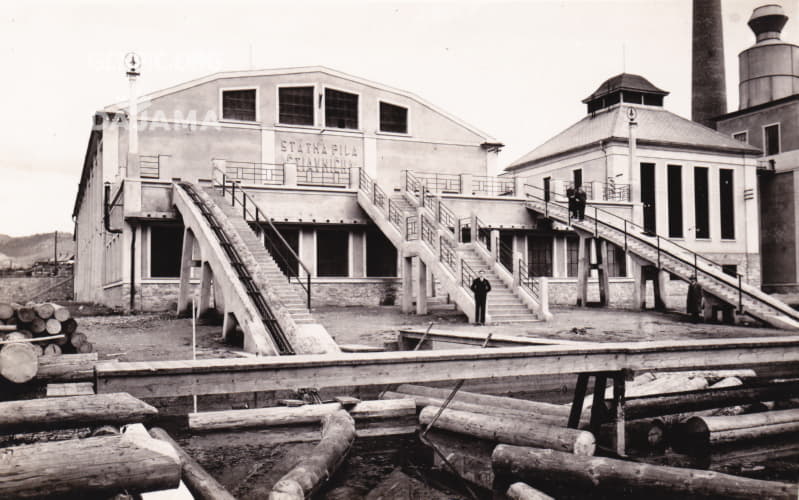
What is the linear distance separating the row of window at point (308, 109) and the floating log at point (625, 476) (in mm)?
26628

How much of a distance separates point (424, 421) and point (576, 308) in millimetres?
18837

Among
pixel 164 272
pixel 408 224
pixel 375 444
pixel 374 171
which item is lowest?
pixel 375 444

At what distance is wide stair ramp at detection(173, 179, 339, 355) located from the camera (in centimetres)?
1470

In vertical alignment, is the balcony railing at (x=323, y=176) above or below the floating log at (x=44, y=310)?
above

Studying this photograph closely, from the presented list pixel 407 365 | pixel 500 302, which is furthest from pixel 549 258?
pixel 407 365

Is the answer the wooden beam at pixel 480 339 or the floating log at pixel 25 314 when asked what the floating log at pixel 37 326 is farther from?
the wooden beam at pixel 480 339

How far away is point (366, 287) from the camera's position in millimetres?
29734

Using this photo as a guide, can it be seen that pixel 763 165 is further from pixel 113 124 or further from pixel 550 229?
pixel 113 124

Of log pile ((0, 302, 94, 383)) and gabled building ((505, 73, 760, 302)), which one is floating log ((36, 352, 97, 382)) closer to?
log pile ((0, 302, 94, 383))

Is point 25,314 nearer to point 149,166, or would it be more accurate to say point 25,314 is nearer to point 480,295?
point 480,295

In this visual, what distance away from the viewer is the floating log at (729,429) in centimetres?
1010

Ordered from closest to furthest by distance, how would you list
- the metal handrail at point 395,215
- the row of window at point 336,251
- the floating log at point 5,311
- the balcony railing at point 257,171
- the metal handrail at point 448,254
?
the floating log at point 5,311, the metal handrail at point 448,254, the row of window at point 336,251, the metal handrail at point 395,215, the balcony railing at point 257,171

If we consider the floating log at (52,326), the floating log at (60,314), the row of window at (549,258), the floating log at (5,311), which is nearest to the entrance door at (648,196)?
the row of window at (549,258)

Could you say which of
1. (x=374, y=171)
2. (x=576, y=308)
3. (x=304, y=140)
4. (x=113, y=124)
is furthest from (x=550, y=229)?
(x=113, y=124)
